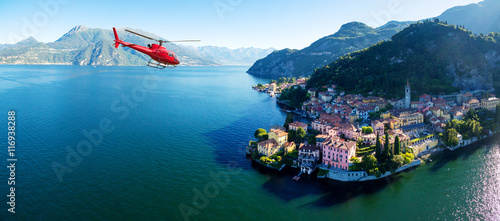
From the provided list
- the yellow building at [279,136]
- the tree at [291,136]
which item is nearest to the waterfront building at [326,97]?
the tree at [291,136]

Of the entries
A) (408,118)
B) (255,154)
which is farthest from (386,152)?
(408,118)

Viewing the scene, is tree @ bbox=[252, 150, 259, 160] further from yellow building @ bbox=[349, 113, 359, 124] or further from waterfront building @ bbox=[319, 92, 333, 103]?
waterfront building @ bbox=[319, 92, 333, 103]

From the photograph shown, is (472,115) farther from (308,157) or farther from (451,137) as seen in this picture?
(308,157)

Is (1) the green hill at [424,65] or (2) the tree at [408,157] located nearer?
(2) the tree at [408,157]

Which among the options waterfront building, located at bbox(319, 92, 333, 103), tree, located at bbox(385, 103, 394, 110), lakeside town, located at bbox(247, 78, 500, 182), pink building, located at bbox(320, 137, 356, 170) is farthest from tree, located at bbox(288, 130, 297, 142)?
waterfront building, located at bbox(319, 92, 333, 103)

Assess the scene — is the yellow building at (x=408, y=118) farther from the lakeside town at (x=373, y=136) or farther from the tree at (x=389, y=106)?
the tree at (x=389, y=106)

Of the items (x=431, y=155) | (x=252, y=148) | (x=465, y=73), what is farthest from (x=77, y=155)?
(x=465, y=73)

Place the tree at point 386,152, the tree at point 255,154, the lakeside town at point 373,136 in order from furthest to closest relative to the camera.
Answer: the tree at point 255,154, the tree at point 386,152, the lakeside town at point 373,136
